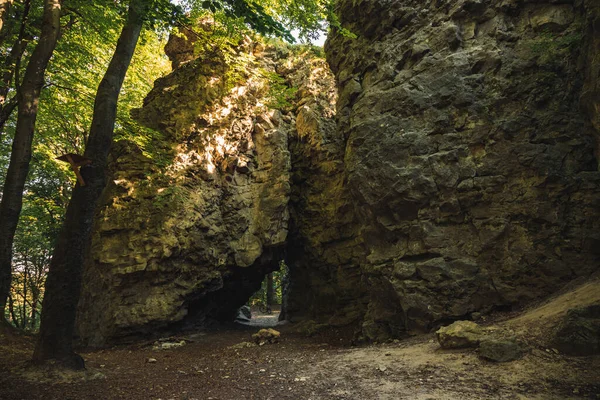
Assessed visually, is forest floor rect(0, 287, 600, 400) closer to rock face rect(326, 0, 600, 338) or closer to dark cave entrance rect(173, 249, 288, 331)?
rock face rect(326, 0, 600, 338)

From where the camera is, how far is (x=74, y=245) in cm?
539

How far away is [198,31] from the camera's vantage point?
25.1 ft

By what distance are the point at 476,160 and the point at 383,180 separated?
7.24 ft

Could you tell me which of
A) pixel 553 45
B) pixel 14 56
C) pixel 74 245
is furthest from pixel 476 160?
pixel 14 56

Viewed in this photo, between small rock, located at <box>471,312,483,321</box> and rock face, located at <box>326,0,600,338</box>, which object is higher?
rock face, located at <box>326,0,600,338</box>

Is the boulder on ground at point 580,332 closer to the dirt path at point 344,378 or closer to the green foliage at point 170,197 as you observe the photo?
the dirt path at point 344,378

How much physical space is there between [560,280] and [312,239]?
911cm

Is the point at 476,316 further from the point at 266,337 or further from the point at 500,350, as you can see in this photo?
the point at 266,337

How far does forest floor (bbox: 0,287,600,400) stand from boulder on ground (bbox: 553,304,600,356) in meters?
0.13

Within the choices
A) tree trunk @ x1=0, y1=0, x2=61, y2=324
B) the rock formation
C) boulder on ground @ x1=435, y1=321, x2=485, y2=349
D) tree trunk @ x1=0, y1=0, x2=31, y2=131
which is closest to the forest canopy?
tree trunk @ x1=0, y1=0, x2=31, y2=131

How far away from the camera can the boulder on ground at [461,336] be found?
5.20 metres

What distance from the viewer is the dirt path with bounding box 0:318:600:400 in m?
3.82

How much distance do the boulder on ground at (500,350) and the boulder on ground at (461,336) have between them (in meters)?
0.49

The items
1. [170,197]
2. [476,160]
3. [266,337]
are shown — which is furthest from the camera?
[170,197]
